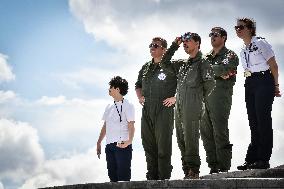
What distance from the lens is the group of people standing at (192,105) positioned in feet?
22.0

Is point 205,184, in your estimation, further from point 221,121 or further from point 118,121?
point 221,121

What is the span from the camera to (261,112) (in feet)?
22.4

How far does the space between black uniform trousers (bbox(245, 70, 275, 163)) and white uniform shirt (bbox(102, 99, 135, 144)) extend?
5.80 ft

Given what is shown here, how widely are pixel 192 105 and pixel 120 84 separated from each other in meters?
1.29

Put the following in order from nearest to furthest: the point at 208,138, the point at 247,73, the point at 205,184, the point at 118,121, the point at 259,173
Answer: the point at 205,184 < the point at 259,173 < the point at 247,73 < the point at 118,121 < the point at 208,138

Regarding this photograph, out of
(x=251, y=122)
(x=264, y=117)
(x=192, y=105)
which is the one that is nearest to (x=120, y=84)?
(x=192, y=105)

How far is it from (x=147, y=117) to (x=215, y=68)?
1339mm

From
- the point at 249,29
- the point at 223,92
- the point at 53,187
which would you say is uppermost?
the point at 249,29

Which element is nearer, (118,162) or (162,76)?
(118,162)

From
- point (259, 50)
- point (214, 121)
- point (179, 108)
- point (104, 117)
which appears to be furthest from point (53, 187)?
point (259, 50)

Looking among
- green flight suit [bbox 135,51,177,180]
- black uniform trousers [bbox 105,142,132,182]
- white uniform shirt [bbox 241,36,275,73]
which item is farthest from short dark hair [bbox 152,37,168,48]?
black uniform trousers [bbox 105,142,132,182]

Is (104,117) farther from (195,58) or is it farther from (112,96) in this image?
(195,58)

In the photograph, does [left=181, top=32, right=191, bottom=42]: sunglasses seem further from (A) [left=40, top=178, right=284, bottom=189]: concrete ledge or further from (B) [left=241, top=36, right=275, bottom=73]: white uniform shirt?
(A) [left=40, top=178, right=284, bottom=189]: concrete ledge

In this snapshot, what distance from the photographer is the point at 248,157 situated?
7.04 meters
